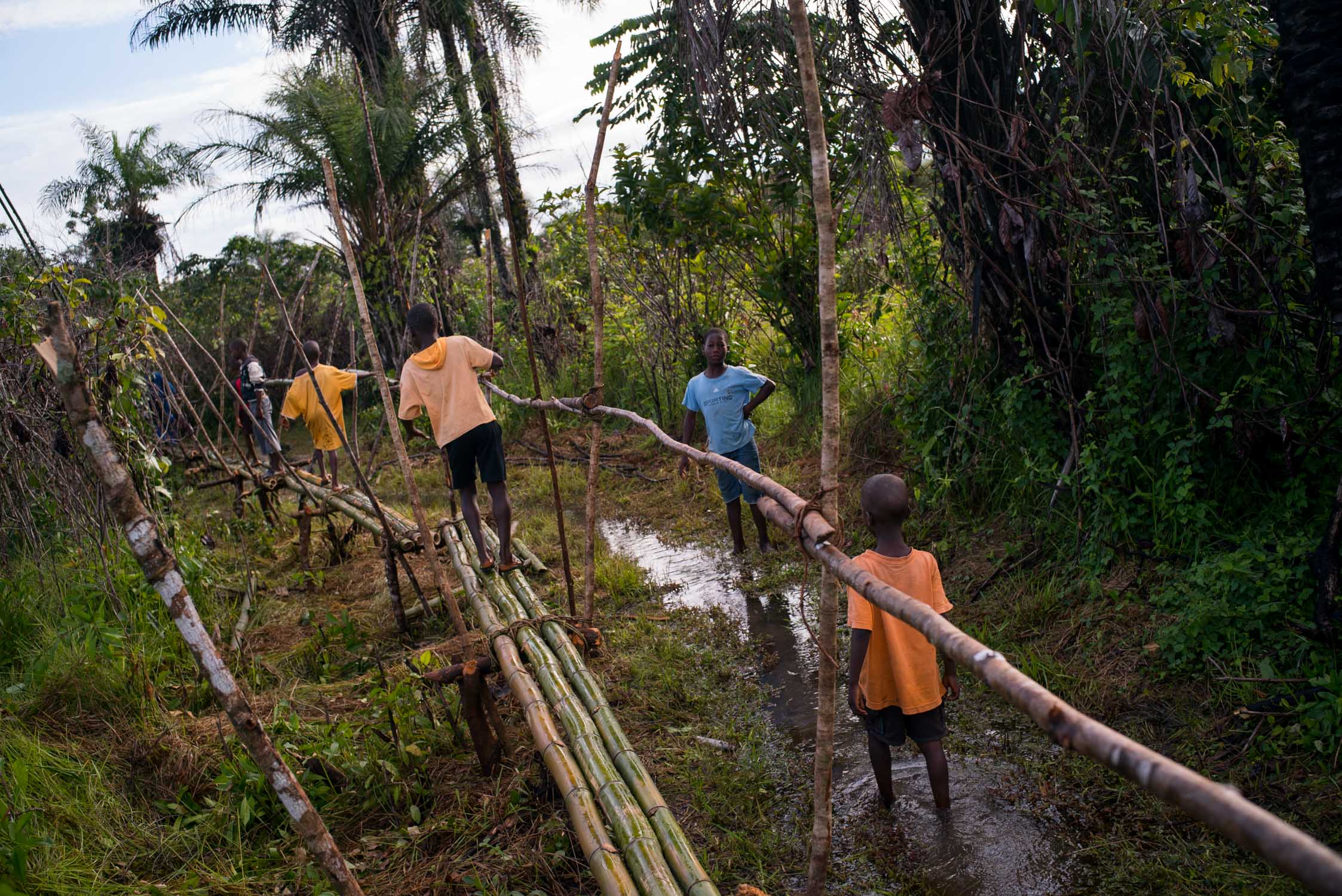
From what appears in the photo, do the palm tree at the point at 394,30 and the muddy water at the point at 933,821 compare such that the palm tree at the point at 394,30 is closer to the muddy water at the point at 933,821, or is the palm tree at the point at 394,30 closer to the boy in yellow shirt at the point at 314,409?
the boy in yellow shirt at the point at 314,409

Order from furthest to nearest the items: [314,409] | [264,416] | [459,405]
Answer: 1. [264,416]
2. [314,409]
3. [459,405]

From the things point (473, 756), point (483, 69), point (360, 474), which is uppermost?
point (483, 69)

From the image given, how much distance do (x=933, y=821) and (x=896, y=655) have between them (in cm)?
57

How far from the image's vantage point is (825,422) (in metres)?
2.20

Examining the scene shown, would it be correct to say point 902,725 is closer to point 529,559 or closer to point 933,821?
point 933,821

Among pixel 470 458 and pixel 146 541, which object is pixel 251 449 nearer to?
pixel 470 458

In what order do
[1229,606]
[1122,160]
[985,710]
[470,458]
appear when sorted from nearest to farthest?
[1229,606] < [985,710] < [1122,160] < [470,458]

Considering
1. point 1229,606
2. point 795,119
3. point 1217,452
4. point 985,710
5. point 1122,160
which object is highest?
point 795,119

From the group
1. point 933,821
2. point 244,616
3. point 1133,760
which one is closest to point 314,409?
point 244,616

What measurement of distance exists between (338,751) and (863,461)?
4.04 m

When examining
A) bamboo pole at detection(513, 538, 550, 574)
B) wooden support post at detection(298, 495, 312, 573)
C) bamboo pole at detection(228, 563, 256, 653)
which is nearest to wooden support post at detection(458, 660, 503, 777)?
bamboo pole at detection(228, 563, 256, 653)

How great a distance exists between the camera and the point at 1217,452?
12.8 ft

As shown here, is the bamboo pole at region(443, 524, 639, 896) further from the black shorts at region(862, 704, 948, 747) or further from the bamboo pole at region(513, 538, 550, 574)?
the bamboo pole at region(513, 538, 550, 574)

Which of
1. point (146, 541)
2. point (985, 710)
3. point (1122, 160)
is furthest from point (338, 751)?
point (1122, 160)
